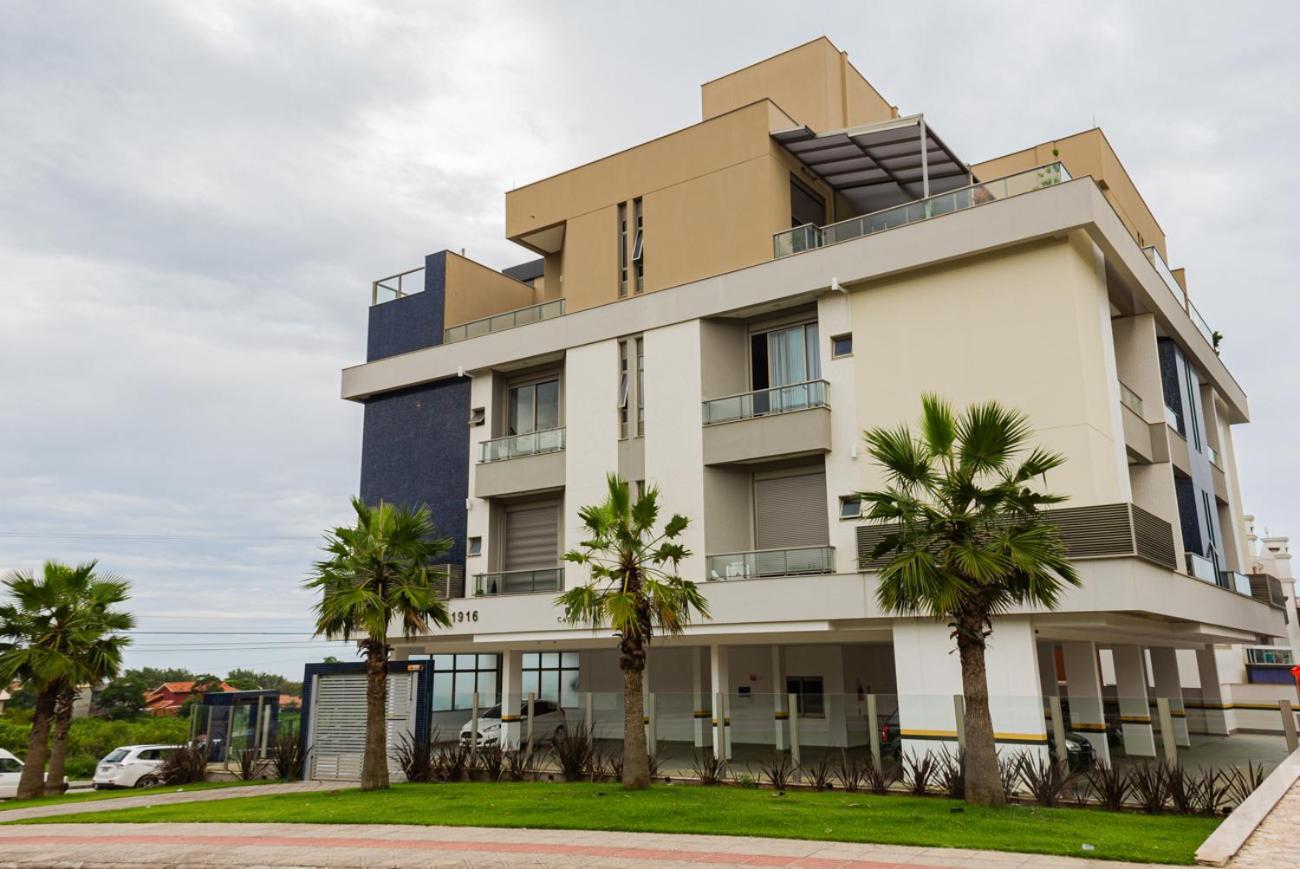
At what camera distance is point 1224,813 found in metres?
15.6

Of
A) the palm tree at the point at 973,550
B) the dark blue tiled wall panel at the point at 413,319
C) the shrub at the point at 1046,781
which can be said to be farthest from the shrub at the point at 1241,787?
the dark blue tiled wall panel at the point at 413,319

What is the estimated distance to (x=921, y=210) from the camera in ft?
78.0

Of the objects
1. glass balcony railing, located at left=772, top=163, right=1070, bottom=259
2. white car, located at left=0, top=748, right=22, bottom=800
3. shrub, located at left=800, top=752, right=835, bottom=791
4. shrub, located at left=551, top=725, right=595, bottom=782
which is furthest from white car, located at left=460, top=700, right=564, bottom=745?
glass balcony railing, located at left=772, top=163, right=1070, bottom=259

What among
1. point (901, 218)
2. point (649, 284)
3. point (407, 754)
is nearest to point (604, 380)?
point (649, 284)

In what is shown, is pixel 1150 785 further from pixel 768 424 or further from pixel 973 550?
pixel 768 424

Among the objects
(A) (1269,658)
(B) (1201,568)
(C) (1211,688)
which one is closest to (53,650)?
(B) (1201,568)

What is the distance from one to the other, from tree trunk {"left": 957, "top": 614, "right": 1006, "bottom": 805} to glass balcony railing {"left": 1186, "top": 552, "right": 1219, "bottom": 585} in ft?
36.6

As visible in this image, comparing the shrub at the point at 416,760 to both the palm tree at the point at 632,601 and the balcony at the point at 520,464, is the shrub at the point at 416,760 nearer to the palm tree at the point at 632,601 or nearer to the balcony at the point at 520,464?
the palm tree at the point at 632,601

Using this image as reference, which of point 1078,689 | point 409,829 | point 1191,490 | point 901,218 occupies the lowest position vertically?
point 409,829

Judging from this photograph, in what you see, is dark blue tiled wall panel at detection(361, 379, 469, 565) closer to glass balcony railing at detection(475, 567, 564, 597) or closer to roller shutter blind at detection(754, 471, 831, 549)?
glass balcony railing at detection(475, 567, 564, 597)

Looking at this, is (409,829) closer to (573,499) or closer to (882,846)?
(882,846)

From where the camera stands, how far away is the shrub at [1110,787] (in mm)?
16734

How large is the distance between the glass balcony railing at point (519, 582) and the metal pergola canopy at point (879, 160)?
13.7 meters

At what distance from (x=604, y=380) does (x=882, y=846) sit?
57.7ft
